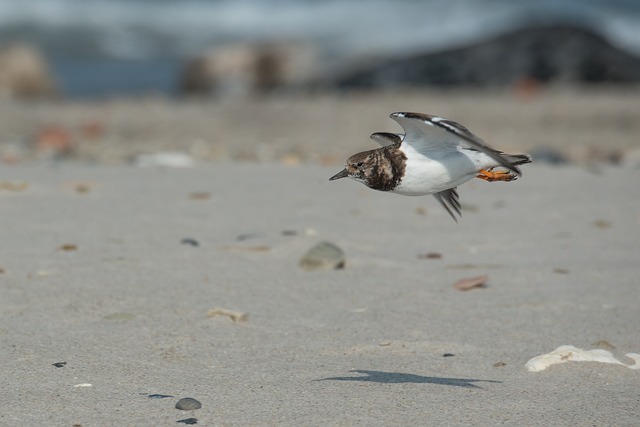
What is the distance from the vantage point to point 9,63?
15047mm

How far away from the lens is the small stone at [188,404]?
3006mm

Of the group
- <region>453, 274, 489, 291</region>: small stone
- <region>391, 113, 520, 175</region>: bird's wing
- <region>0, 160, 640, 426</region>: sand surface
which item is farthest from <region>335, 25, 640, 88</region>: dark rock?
<region>391, 113, 520, 175</region>: bird's wing

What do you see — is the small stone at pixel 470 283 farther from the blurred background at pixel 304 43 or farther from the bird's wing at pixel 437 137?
the blurred background at pixel 304 43

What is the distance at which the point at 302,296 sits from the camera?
4.22 m

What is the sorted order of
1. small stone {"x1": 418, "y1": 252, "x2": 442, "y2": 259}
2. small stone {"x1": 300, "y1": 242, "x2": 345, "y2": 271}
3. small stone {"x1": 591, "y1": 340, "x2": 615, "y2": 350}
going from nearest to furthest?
small stone {"x1": 591, "y1": 340, "x2": 615, "y2": 350} < small stone {"x1": 300, "y1": 242, "x2": 345, "y2": 271} < small stone {"x1": 418, "y1": 252, "x2": 442, "y2": 259}

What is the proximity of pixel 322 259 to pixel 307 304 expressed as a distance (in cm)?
50

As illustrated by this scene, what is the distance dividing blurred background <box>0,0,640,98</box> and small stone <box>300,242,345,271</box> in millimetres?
9310

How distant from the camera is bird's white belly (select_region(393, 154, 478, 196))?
330 cm

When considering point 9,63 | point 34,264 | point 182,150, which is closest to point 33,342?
point 34,264

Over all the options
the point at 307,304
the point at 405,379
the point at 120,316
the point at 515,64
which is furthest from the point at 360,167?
the point at 515,64

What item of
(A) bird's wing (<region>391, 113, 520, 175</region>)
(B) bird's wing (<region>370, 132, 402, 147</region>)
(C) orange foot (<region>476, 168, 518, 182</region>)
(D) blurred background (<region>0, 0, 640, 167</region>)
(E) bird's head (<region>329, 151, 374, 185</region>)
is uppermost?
(A) bird's wing (<region>391, 113, 520, 175</region>)

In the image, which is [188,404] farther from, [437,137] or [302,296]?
[302,296]

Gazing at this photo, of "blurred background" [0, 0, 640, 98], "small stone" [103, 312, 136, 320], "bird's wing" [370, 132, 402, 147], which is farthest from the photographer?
"blurred background" [0, 0, 640, 98]

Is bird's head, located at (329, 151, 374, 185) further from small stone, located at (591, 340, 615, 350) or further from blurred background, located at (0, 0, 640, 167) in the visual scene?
blurred background, located at (0, 0, 640, 167)
